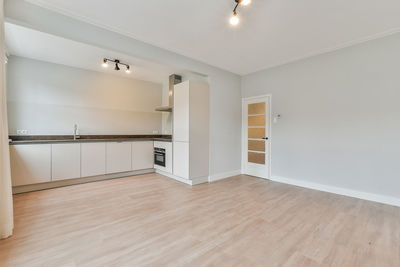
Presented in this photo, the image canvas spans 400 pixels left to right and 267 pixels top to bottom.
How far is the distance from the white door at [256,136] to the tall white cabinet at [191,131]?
1250mm

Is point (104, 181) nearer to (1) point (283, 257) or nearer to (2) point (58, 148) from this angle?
(2) point (58, 148)

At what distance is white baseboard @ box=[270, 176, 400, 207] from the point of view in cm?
275

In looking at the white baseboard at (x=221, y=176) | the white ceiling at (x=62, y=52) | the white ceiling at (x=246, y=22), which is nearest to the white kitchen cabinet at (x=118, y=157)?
the white ceiling at (x=62, y=52)

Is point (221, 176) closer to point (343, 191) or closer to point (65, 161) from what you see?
point (343, 191)

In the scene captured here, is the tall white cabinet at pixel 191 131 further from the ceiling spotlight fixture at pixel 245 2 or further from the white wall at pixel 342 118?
the ceiling spotlight fixture at pixel 245 2

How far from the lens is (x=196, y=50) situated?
132 inches

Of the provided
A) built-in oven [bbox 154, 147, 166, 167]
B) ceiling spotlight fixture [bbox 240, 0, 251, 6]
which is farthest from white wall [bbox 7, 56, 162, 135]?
ceiling spotlight fixture [bbox 240, 0, 251, 6]

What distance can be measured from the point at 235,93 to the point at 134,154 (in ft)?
10.1

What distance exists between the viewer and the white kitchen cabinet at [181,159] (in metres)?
3.76

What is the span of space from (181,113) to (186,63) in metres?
1.06

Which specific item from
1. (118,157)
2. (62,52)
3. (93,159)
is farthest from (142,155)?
(62,52)

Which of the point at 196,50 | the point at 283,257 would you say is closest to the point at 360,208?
the point at 283,257

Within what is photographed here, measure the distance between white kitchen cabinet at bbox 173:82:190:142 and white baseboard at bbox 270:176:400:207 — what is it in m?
2.39

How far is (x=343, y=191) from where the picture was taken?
3162 millimetres
